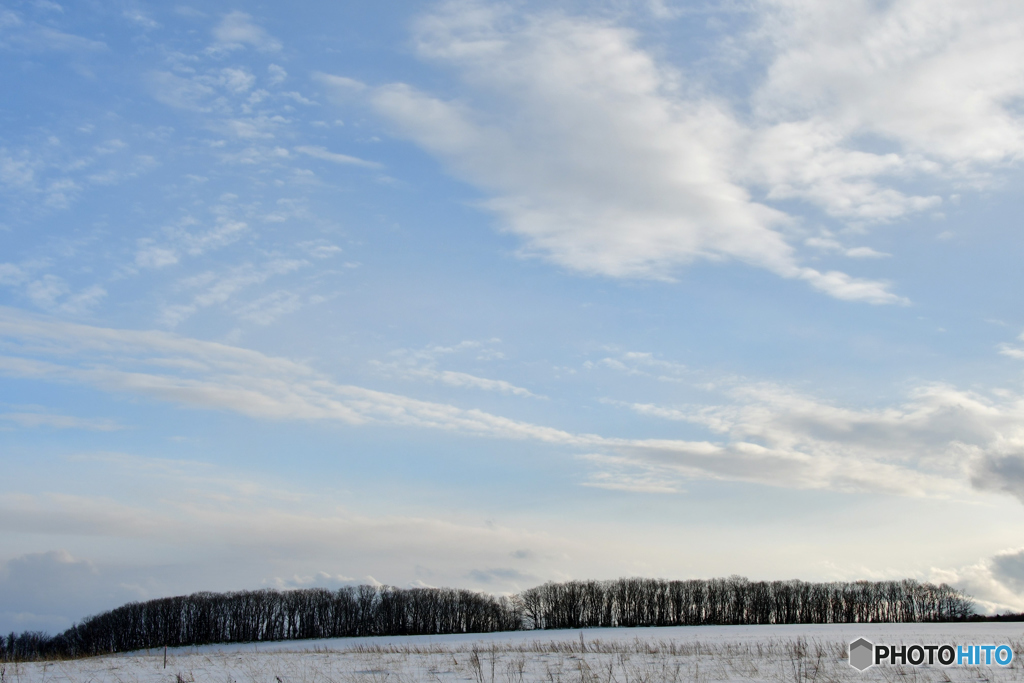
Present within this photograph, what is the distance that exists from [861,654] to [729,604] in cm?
17100

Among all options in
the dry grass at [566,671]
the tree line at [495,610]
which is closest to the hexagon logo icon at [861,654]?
the dry grass at [566,671]

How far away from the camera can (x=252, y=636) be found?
171500 millimetres

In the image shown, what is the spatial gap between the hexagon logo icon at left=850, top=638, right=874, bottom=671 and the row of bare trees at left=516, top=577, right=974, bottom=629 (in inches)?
6139

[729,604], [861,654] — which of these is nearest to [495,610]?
[729,604]

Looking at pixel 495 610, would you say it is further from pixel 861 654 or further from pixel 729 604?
pixel 861 654

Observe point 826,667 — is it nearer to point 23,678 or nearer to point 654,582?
point 23,678

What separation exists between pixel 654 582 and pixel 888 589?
201 ft

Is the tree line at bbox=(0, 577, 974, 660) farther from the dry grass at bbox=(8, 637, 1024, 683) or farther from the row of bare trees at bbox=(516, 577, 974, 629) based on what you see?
the dry grass at bbox=(8, 637, 1024, 683)

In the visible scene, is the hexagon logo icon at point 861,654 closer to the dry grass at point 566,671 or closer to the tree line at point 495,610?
the dry grass at point 566,671

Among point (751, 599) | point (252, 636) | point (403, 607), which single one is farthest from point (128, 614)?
point (751, 599)

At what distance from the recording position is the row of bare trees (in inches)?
6924

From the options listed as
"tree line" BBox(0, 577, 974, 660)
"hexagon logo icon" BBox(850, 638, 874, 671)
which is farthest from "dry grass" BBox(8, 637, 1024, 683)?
"tree line" BBox(0, 577, 974, 660)

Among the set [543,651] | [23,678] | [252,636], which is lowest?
[252,636]

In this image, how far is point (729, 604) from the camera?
7175 inches
